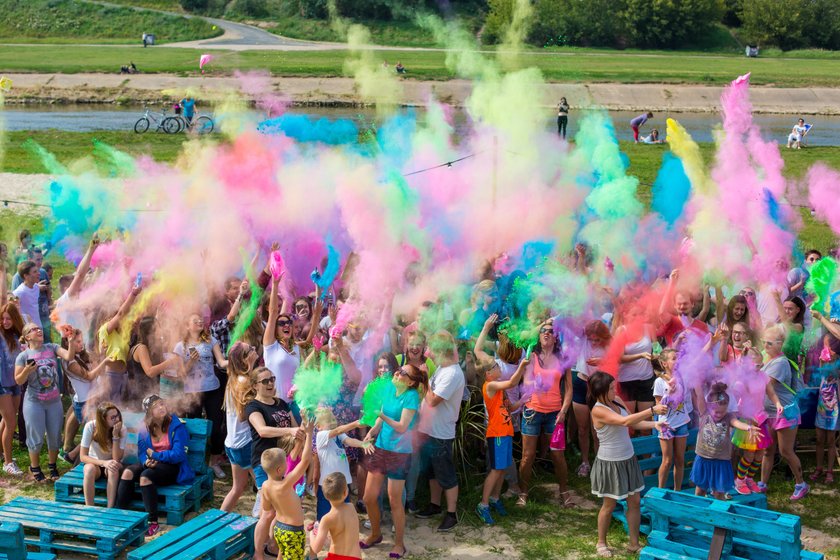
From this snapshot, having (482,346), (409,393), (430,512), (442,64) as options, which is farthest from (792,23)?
(409,393)

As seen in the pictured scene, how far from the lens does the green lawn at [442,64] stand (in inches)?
1647

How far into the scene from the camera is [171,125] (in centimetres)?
2809

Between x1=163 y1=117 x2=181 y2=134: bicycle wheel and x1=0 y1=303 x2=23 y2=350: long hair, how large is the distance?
19943mm

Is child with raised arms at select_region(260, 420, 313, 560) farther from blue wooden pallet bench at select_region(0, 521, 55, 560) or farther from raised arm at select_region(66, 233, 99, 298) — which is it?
raised arm at select_region(66, 233, 99, 298)

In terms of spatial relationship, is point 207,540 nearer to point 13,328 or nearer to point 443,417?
point 443,417

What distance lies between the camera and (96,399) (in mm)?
8602

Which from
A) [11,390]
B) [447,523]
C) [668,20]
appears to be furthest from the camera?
[668,20]

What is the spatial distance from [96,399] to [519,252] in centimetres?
421

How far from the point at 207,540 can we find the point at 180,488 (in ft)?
3.17

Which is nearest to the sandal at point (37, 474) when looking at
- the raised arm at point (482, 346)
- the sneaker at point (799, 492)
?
the raised arm at point (482, 346)

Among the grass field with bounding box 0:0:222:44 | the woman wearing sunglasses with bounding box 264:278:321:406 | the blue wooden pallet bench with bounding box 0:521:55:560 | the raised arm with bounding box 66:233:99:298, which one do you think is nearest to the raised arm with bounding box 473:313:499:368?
the woman wearing sunglasses with bounding box 264:278:321:406

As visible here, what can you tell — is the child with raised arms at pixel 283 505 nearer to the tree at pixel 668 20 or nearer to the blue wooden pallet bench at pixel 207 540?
the blue wooden pallet bench at pixel 207 540

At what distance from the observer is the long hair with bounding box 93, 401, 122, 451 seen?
7820 millimetres

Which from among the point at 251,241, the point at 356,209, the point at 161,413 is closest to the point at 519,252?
the point at 356,209
